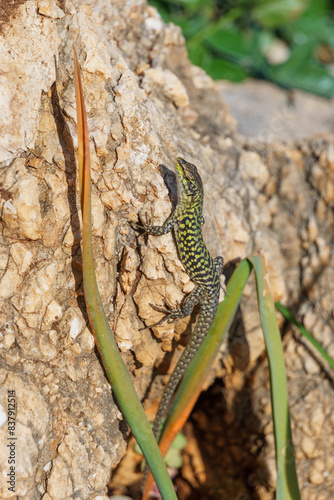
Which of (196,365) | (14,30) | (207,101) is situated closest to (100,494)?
(196,365)

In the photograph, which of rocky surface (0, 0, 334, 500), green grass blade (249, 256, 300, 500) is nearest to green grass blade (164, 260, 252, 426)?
green grass blade (249, 256, 300, 500)

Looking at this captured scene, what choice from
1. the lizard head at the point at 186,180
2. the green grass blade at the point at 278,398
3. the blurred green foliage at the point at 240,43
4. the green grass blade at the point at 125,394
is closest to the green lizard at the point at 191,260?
the lizard head at the point at 186,180

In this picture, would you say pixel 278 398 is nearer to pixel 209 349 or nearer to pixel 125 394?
pixel 209 349

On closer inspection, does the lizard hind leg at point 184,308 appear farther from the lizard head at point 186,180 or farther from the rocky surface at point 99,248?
the lizard head at point 186,180

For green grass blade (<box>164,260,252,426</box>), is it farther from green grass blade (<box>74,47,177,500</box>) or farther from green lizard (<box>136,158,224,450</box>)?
green grass blade (<box>74,47,177,500</box>)

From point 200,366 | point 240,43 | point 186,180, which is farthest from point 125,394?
point 240,43

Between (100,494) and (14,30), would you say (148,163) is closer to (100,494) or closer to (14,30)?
(14,30)

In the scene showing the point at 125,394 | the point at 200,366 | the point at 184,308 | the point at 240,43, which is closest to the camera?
the point at 125,394
